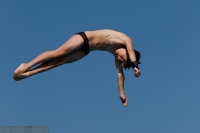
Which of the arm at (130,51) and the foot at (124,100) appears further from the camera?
the foot at (124,100)

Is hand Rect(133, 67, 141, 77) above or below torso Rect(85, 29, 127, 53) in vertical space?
below

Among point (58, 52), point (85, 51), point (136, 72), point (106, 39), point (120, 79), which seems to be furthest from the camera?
point (120, 79)

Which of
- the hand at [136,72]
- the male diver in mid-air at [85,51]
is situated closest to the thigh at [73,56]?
the male diver in mid-air at [85,51]

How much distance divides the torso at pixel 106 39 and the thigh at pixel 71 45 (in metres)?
0.30

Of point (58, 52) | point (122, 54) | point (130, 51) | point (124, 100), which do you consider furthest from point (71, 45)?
point (124, 100)

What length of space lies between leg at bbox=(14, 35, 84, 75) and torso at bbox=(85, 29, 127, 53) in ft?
1.17

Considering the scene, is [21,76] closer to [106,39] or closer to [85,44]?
[85,44]

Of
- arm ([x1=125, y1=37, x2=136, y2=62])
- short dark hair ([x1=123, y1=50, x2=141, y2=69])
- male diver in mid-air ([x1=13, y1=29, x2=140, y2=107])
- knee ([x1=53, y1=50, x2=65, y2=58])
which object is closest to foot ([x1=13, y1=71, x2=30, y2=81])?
male diver in mid-air ([x1=13, y1=29, x2=140, y2=107])

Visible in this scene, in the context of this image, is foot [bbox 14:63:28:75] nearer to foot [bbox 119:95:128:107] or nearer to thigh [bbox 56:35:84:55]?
thigh [bbox 56:35:84:55]

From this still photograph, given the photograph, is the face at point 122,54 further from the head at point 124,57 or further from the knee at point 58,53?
the knee at point 58,53

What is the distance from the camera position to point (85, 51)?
13898 mm

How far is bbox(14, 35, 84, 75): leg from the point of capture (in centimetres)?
1361

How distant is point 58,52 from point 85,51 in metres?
0.76

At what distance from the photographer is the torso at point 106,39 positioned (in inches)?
542
